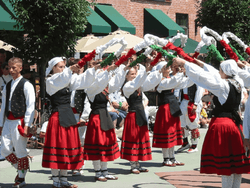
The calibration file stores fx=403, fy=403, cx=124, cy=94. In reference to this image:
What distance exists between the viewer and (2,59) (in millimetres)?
9031

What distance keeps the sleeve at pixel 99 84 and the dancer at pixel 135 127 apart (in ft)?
1.99

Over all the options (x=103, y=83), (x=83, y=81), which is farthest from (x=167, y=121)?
(x=83, y=81)

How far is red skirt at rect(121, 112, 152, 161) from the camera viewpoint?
272 inches

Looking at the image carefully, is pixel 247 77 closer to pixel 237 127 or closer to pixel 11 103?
pixel 237 127

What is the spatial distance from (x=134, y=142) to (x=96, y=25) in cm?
973

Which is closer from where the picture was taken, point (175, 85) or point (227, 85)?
point (227, 85)

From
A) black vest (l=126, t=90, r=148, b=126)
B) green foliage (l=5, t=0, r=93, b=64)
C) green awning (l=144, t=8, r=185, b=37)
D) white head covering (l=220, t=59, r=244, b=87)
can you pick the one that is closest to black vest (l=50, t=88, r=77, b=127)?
black vest (l=126, t=90, r=148, b=126)

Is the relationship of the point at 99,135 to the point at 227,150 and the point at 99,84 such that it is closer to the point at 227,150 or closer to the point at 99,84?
the point at 99,84

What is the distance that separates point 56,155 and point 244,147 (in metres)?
2.59

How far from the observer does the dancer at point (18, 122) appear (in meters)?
5.89

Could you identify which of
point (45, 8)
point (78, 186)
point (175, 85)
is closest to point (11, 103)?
point (78, 186)

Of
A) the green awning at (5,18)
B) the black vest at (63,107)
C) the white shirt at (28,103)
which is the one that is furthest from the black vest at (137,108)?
the green awning at (5,18)

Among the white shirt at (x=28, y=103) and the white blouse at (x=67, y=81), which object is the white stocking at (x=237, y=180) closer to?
the white blouse at (x=67, y=81)

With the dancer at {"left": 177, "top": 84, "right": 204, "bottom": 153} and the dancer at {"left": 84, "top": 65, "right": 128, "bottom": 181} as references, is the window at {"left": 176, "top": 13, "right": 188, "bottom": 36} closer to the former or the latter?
the dancer at {"left": 177, "top": 84, "right": 204, "bottom": 153}
